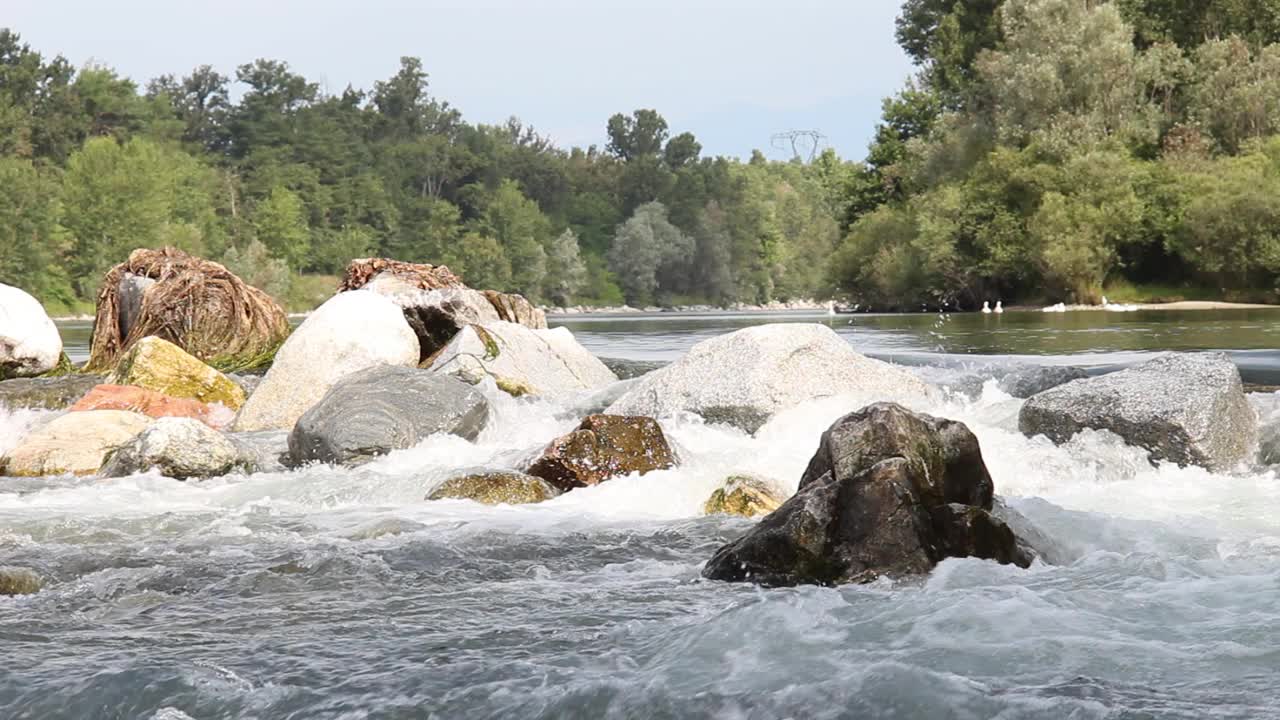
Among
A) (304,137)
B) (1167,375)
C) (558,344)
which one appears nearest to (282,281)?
(304,137)

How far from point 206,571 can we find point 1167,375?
Answer: 678 centimetres

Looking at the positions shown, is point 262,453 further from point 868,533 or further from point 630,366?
point 630,366

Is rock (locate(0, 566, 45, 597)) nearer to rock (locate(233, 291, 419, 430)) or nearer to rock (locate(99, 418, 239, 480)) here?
rock (locate(99, 418, 239, 480))

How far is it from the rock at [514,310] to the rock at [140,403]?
4.30 m

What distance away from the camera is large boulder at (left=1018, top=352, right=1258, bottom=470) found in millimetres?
8492

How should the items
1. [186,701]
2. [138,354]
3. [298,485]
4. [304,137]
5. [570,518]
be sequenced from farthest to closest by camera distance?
[304,137] < [138,354] < [298,485] < [570,518] < [186,701]

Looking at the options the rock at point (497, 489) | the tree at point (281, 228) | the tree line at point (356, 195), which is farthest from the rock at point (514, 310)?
the tree at point (281, 228)

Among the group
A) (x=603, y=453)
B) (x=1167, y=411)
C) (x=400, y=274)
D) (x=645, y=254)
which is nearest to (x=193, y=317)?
(x=400, y=274)

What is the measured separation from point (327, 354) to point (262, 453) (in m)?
2.34

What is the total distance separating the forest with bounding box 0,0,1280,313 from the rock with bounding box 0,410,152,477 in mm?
40588

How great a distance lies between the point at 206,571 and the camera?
6.07 m

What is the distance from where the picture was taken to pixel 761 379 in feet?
35.0

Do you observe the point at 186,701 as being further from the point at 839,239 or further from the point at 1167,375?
the point at 839,239

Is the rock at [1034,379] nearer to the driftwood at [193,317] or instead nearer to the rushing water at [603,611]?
the rushing water at [603,611]
